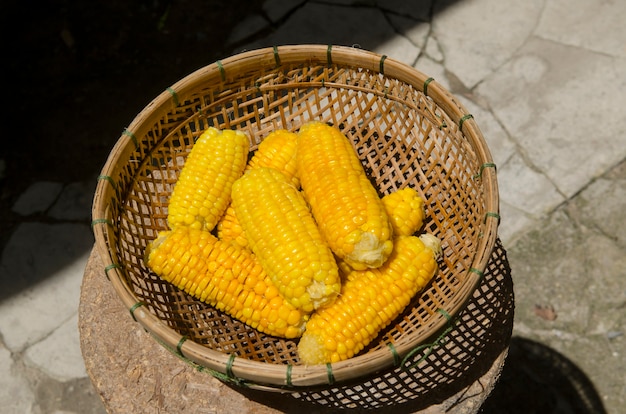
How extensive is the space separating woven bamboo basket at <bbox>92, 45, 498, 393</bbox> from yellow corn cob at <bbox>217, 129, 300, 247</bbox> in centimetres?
Answer: 22

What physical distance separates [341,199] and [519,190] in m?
1.96

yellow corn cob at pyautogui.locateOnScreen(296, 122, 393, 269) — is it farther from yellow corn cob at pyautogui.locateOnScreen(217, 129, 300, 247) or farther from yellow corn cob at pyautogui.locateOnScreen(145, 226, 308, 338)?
yellow corn cob at pyautogui.locateOnScreen(145, 226, 308, 338)

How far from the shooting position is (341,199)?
2.01 meters

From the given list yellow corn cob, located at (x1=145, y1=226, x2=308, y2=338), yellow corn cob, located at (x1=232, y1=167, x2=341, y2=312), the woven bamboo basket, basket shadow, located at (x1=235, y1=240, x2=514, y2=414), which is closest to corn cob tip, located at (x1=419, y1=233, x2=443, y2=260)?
the woven bamboo basket

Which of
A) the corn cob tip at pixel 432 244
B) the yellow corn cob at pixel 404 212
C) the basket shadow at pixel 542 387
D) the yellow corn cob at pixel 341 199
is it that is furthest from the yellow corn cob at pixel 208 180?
the basket shadow at pixel 542 387

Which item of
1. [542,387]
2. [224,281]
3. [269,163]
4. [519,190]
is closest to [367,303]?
[224,281]

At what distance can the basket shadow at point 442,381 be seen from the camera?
2.14 m

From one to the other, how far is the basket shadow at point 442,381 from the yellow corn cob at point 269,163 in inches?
24.1

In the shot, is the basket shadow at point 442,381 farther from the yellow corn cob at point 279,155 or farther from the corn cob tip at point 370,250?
the yellow corn cob at point 279,155

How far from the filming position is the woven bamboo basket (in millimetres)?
1939

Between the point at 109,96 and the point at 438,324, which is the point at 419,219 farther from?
the point at 109,96

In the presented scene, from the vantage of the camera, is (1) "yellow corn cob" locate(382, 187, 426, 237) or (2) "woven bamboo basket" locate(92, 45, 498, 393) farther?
(1) "yellow corn cob" locate(382, 187, 426, 237)

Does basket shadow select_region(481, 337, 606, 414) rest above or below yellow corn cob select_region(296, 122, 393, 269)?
below

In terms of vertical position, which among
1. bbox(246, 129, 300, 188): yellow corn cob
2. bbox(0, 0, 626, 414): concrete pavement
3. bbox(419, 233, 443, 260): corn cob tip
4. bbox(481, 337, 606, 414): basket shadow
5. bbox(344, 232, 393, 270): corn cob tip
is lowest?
bbox(481, 337, 606, 414): basket shadow
